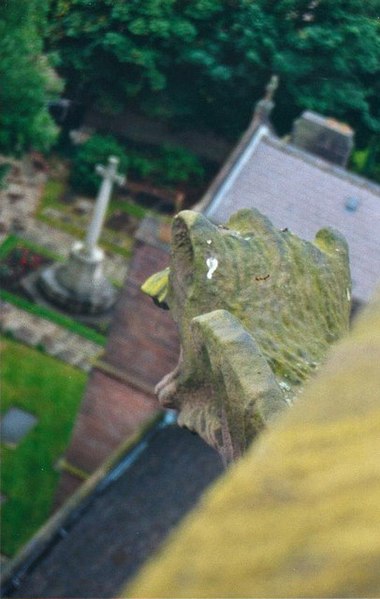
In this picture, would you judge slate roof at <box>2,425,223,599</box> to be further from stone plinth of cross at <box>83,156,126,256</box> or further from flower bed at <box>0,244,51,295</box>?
flower bed at <box>0,244,51,295</box>

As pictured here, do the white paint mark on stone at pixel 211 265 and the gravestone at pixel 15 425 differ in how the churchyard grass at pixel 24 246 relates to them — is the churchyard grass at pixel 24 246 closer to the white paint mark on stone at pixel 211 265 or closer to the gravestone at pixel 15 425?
the gravestone at pixel 15 425

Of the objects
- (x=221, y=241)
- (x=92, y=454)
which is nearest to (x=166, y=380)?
(x=221, y=241)

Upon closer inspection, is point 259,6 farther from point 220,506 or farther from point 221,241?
point 220,506

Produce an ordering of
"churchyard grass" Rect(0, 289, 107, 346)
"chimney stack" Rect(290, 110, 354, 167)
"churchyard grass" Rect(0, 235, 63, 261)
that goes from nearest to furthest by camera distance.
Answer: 1. "chimney stack" Rect(290, 110, 354, 167)
2. "churchyard grass" Rect(0, 289, 107, 346)
3. "churchyard grass" Rect(0, 235, 63, 261)

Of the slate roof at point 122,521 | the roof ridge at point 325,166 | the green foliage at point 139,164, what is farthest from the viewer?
the green foliage at point 139,164

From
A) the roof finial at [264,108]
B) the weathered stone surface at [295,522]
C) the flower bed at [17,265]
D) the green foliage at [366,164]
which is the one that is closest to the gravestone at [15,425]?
the flower bed at [17,265]

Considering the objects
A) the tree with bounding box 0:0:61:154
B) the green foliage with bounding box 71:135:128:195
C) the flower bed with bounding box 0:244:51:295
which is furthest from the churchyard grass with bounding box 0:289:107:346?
the tree with bounding box 0:0:61:154
